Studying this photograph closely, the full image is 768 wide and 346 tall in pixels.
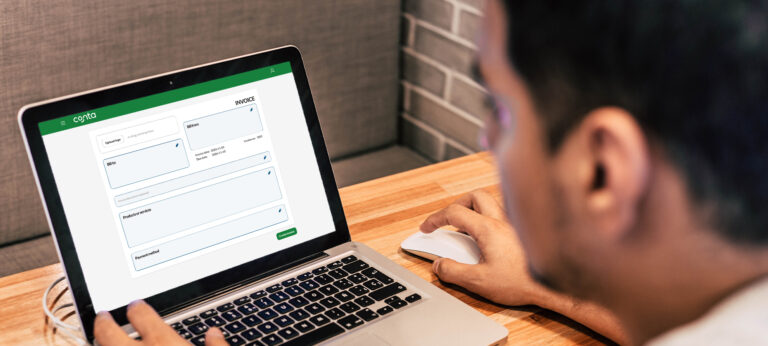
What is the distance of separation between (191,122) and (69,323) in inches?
10.3

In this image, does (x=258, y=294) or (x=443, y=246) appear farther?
(x=443, y=246)

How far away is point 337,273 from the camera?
3.01 ft

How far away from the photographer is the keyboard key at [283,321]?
2.71 ft

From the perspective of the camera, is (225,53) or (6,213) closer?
(6,213)

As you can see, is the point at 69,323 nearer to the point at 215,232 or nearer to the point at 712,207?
the point at 215,232

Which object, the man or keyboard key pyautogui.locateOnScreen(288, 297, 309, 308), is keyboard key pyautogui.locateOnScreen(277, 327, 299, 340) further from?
the man

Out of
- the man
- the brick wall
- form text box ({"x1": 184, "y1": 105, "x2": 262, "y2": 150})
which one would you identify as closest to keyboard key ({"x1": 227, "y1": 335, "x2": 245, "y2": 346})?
form text box ({"x1": 184, "y1": 105, "x2": 262, "y2": 150})

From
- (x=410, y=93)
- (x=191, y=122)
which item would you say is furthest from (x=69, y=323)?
(x=410, y=93)

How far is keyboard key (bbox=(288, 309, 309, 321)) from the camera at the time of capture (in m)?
0.84

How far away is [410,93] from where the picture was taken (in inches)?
79.7

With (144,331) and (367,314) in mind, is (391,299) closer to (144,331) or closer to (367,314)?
(367,314)

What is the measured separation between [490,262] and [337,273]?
0.60 ft

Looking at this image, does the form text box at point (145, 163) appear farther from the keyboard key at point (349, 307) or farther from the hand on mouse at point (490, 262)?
the hand on mouse at point (490, 262)

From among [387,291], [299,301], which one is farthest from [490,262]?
[299,301]
